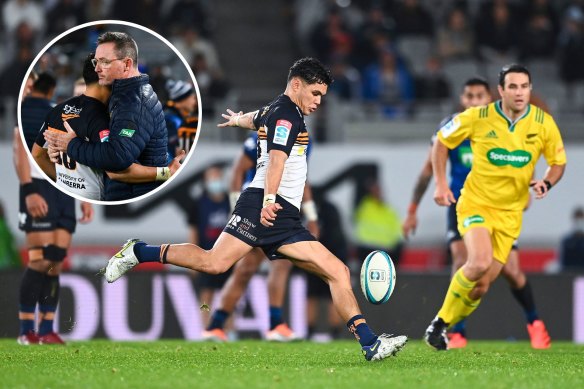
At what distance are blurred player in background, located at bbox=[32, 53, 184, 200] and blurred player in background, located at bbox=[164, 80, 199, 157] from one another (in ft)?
1.88

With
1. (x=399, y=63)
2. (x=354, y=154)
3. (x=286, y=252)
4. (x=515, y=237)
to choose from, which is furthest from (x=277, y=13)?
(x=286, y=252)

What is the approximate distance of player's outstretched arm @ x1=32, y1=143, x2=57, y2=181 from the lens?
26.0ft

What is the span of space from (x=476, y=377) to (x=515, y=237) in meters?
2.76

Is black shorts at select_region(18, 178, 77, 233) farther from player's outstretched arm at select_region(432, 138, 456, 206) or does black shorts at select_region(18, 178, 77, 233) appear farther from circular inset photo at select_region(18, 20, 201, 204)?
player's outstretched arm at select_region(432, 138, 456, 206)

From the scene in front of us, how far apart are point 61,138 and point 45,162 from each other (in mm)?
312

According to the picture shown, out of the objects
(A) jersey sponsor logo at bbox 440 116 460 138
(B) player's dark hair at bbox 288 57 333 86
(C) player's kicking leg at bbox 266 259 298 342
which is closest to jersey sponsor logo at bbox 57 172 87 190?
(B) player's dark hair at bbox 288 57 333 86

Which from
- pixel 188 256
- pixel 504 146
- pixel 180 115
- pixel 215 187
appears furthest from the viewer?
pixel 215 187

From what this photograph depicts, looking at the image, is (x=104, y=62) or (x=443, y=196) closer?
(x=104, y=62)

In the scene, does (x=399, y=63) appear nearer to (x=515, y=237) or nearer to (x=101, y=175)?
(x=515, y=237)

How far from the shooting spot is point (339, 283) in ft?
28.1

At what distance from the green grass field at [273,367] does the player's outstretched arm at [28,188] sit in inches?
47.2

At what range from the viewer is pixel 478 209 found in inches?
399

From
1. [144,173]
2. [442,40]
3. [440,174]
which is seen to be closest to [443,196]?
[440,174]

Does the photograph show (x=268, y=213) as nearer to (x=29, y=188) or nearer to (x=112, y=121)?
(x=112, y=121)
